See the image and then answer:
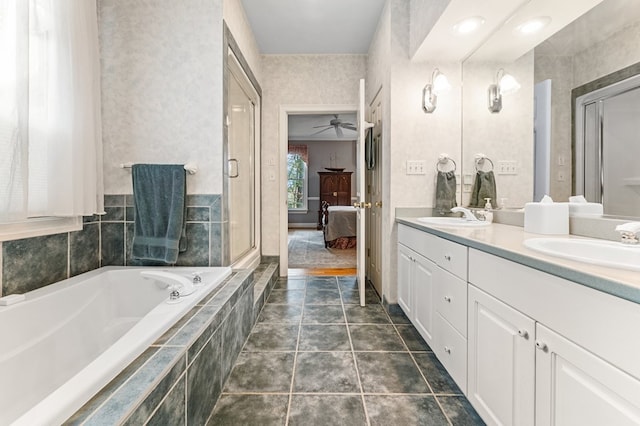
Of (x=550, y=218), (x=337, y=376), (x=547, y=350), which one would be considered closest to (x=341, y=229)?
(x=337, y=376)

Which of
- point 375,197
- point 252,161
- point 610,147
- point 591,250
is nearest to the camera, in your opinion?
point 591,250

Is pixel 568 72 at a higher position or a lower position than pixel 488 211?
higher

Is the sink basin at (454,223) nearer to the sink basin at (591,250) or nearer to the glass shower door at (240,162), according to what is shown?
the sink basin at (591,250)

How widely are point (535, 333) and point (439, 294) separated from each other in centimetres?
73

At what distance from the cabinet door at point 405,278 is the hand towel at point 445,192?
0.46m

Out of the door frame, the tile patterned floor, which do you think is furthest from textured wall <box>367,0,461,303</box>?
the door frame

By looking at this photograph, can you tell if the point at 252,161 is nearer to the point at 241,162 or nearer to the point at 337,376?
the point at 241,162

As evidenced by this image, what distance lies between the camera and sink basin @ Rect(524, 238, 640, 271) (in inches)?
37.7

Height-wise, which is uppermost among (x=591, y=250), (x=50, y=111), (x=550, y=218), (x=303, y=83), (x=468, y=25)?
(x=303, y=83)

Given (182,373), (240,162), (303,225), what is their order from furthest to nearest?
(303,225) < (240,162) < (182,373)

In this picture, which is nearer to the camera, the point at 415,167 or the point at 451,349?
the point at 451,349

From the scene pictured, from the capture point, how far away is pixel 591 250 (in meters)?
1.12

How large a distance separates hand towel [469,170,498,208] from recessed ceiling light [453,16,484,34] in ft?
3.12

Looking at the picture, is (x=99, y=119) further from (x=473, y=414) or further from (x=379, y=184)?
(x=473, y=414)
